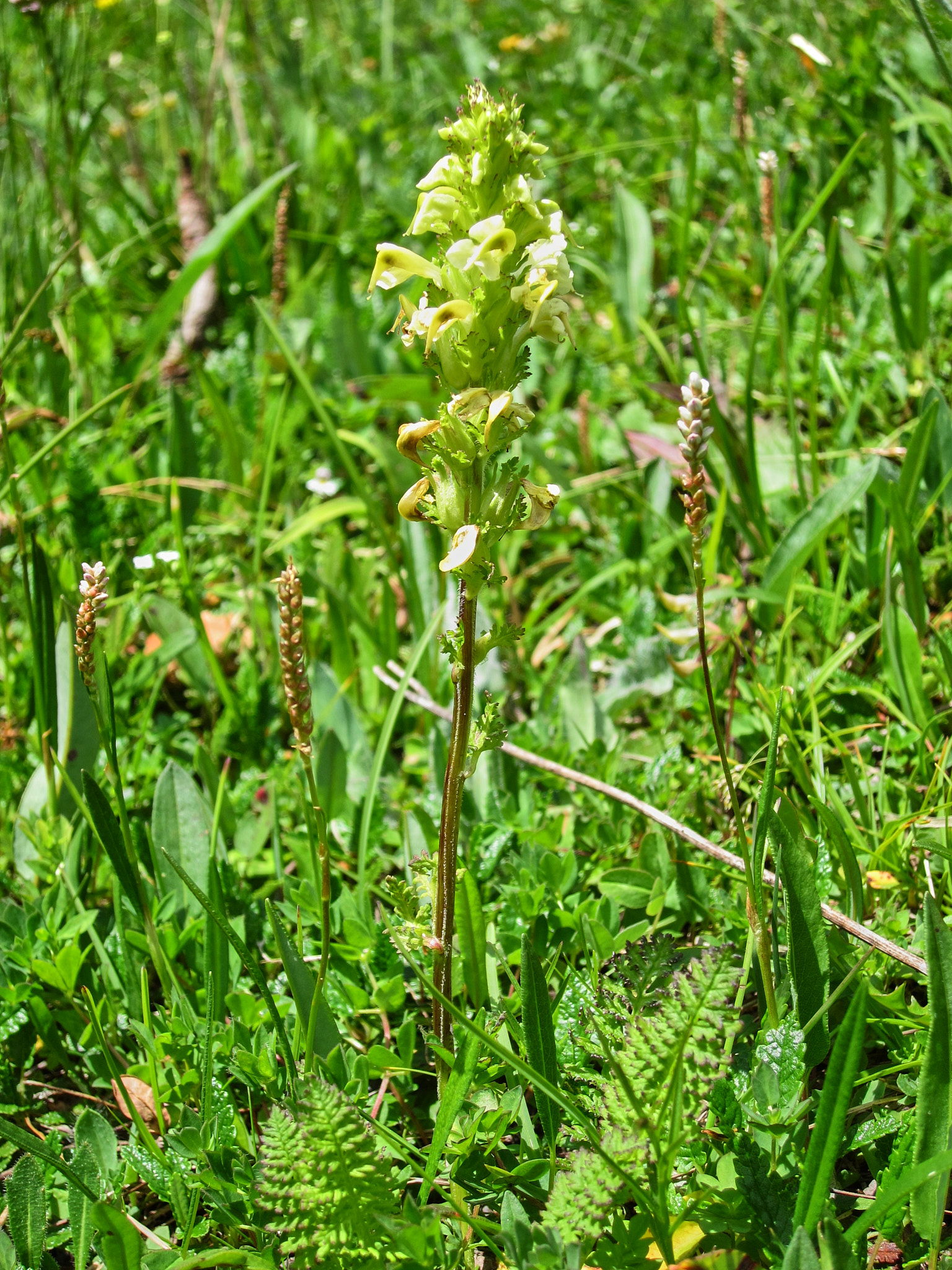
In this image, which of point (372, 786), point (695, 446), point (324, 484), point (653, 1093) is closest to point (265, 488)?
point (324, 484)

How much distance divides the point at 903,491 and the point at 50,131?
2881 millimetres

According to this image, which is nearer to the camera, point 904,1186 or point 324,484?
point 904,1186

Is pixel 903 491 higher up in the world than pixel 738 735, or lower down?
higher up

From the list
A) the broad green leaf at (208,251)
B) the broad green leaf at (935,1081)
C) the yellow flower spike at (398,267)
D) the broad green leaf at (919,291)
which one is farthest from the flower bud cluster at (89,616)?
the broad green leaf at (919,291)

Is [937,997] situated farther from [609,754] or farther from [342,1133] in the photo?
[609,754]

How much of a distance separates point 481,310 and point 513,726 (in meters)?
1.39

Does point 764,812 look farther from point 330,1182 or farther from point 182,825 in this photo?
point 182,825

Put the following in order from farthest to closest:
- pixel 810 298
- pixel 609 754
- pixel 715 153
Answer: pixel 715 153 < pixel 810 298 < pixel 609 754

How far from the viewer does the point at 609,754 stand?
2.15 metres

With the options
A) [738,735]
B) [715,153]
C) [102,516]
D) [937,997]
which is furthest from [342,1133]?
[715,153]

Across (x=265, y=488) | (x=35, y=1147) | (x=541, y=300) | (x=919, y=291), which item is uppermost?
(x=541, y=300)

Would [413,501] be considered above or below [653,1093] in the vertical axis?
above

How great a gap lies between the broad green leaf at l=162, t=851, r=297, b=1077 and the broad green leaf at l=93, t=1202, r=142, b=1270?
0.27 metres

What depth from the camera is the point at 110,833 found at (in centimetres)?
156
